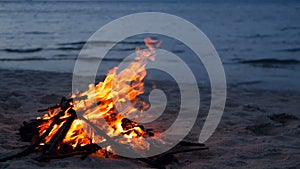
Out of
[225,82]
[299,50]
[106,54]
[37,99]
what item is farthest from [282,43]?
[37,99]

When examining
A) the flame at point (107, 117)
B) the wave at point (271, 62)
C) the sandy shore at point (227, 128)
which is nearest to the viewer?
the sandy shore at point (227, 128)

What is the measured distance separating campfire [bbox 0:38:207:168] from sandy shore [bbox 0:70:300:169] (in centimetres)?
18

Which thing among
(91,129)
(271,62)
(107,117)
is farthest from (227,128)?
→ (271,62)

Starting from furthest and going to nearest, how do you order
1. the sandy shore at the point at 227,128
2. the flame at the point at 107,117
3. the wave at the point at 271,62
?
the wave at the point at 271,62 → the flame at the point at 107,117 → the sandy shore at the point at 227,128

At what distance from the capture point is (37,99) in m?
8.47

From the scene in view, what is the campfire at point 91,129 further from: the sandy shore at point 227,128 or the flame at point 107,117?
the sandy shore at point 227,128

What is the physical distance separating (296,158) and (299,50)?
16.9 m

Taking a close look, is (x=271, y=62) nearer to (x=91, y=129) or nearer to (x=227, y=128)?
(x=227, y=128)

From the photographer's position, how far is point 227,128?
6590 mm

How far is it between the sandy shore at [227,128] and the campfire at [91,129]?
18 cm

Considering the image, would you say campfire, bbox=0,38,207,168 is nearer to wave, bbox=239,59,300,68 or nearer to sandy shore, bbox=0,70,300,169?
sandy shore, bbox=0,70,300,169

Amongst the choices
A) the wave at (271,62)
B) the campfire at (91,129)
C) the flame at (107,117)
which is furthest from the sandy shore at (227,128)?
the wave at (271,62)

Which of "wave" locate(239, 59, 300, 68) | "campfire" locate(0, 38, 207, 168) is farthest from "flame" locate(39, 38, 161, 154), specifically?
"wave" locate(239, 59, 300, 68)

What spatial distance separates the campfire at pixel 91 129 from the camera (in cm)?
479
